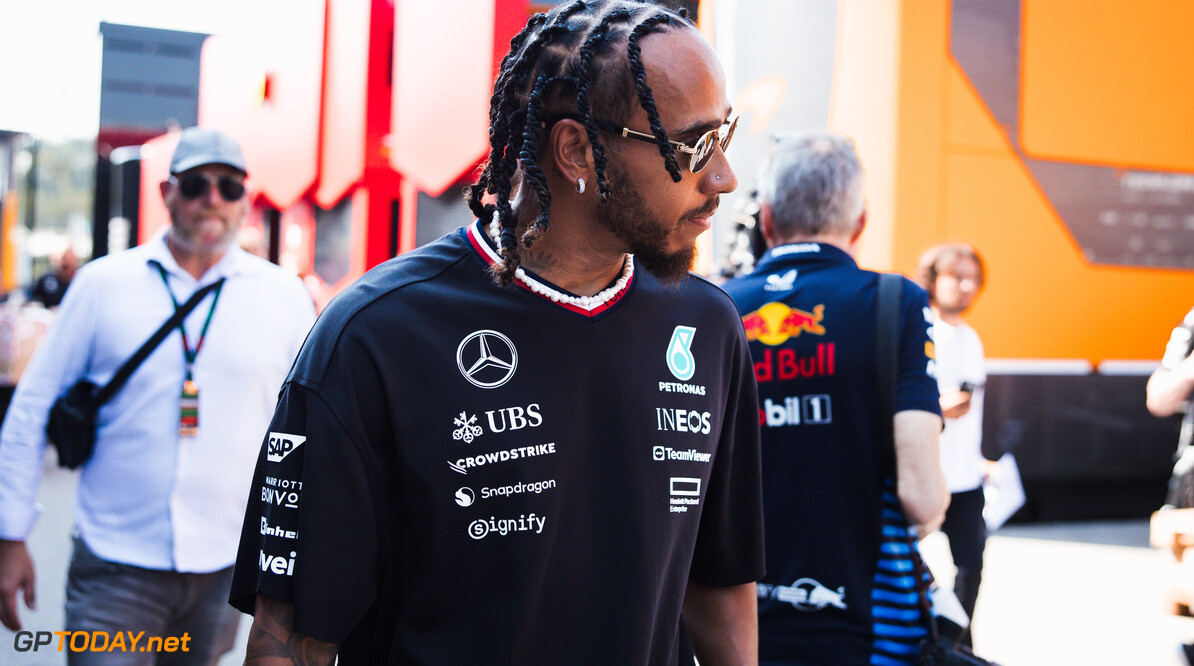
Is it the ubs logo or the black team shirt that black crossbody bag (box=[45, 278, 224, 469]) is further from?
the ubs logo

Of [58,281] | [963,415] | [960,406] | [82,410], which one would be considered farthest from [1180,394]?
[58,281]

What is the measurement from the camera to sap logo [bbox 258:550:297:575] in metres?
1.35

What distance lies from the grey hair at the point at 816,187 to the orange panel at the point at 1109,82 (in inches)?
254

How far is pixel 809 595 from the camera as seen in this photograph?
2.28 metres

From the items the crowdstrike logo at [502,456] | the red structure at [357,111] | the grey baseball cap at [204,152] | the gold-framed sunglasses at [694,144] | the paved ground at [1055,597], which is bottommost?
the paved ground at [1055,597]

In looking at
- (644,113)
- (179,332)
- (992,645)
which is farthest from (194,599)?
(992,645)

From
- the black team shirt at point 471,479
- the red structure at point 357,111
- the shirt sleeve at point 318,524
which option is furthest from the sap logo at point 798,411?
the red structure at point 357,111

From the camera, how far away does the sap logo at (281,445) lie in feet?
4.50

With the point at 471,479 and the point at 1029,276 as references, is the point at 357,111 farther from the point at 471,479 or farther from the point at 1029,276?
the point at 471,479

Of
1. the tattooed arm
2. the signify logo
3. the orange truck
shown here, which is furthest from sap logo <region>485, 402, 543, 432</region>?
the orange truck

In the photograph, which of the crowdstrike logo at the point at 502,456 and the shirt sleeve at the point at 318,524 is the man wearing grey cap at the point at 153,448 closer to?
the shirt sleeve at the point at 318,524

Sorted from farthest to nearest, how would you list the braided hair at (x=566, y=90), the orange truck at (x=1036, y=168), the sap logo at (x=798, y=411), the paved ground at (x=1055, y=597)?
the orange truck at (x=1036, y=168) < the paved ground at (x=1055, y=597) < the sap logo at (x=798, y=411) < the braided hair at (x=566, y=90)

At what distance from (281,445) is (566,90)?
717 mm

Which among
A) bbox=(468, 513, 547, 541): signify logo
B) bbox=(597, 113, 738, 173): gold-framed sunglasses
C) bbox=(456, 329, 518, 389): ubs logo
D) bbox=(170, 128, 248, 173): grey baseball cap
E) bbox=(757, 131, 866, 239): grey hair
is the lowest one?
bbox=(468, 513, 547, 541): signify logo
